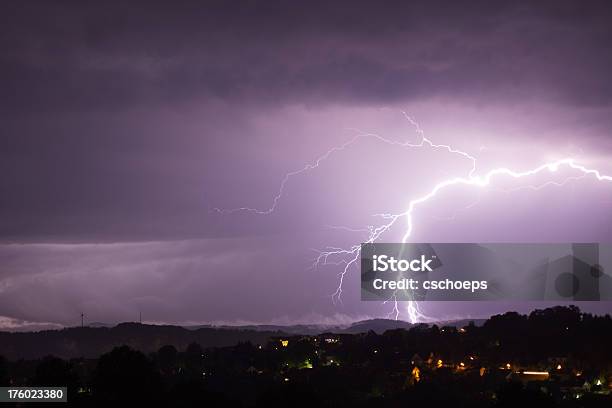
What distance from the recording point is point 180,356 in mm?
101438

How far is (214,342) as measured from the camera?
141875 millimetres

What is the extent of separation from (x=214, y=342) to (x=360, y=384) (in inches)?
3374

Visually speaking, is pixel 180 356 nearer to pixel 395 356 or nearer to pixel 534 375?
pixel 395 356

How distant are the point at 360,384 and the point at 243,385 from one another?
6.98 m

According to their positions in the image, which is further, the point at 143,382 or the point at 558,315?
the point at 558,315

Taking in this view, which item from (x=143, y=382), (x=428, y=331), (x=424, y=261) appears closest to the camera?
(x=143, y=382)

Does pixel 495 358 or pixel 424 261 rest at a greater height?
pixel 424 261

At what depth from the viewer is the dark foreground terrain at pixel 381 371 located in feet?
105

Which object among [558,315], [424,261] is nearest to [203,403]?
[424,261]

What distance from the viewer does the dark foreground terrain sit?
105 ft

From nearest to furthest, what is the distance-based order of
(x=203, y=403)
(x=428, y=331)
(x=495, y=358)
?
(x=203, y=403) < (x=495, y=358) < (x=428, y=331)

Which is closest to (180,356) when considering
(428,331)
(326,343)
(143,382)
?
(326,343)

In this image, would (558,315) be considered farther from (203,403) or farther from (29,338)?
(29,338)

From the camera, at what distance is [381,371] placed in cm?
6700
